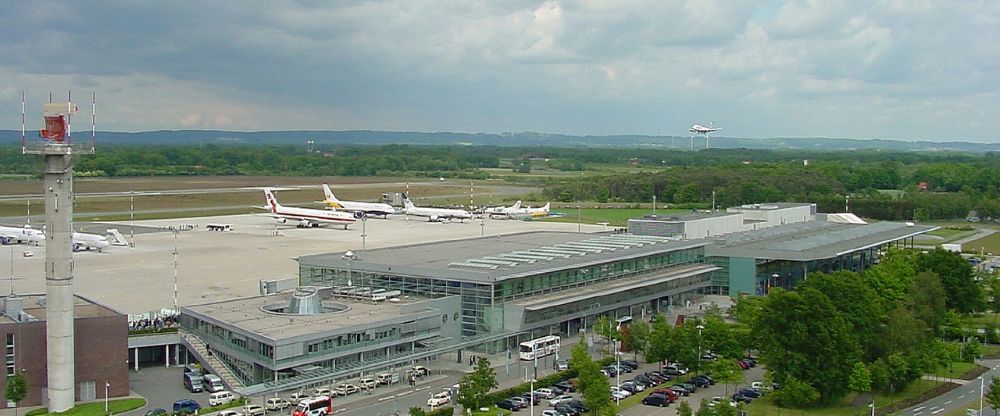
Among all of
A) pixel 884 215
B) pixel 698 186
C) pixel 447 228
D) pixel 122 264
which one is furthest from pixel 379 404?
pixel 698 186

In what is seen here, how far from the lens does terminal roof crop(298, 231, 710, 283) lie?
49656mm

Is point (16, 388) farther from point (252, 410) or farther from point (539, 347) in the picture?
point (539, 347)

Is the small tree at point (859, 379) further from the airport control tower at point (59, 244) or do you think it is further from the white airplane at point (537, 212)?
the white airplane at point (537, 212)

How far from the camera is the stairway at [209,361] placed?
39.5 metres

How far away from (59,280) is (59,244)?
144cm

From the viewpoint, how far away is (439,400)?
3734 cm

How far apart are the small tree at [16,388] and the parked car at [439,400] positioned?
48.6ft

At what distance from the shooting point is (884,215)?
124 meters

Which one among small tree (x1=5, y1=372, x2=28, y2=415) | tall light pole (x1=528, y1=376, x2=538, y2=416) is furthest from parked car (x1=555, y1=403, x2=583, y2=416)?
small tree (x1=5, y1=372, x2=28, y2=415)

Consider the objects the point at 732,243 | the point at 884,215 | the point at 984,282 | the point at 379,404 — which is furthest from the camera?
the point at 884,215

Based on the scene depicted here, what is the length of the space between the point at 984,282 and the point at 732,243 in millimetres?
16196

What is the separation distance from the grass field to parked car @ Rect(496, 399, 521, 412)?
6944 cm

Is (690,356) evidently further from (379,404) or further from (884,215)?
(884,215)

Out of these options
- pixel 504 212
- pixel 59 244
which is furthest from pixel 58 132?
pixel 504 212
